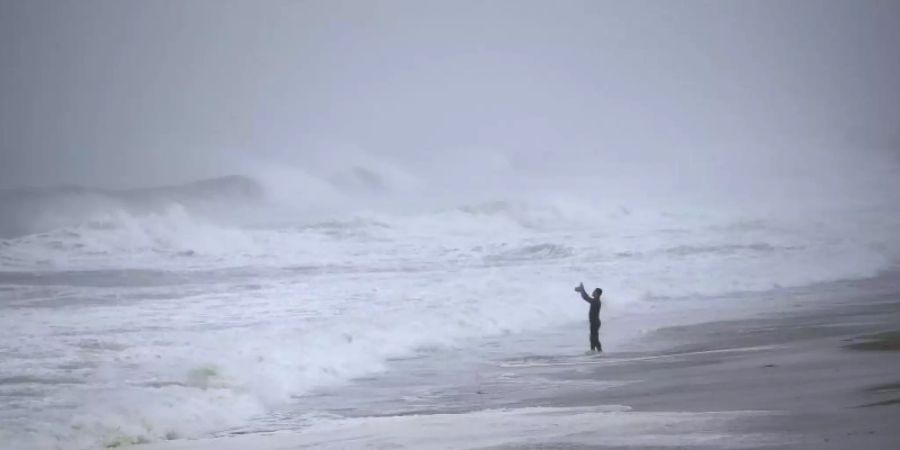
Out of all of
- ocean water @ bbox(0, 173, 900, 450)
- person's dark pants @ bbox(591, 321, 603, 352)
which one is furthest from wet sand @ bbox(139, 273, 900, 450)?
ocean water @ bbox(0, 173, 900, 450)

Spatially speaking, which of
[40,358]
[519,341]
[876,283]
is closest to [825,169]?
[876,283]

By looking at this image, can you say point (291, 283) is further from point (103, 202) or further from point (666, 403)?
point (103, 202)

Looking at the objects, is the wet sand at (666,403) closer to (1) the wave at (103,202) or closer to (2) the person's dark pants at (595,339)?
(2) the person's dark pants at (595,339)

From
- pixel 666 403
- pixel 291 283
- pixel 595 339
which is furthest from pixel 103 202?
pixel 666 403

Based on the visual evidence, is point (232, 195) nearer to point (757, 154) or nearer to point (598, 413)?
point (757, 154)

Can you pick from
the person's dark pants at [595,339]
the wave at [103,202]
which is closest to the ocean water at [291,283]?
the wave at [103,202]

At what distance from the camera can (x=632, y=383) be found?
10.3 m

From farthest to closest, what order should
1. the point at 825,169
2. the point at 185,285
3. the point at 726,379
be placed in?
the point at 825,169 < the point at 185,285 < the point at 726,379

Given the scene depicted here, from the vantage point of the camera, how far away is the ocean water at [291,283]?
1078 centimetres

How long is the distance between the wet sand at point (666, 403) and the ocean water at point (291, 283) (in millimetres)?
1217

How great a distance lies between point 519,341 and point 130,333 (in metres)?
5.14

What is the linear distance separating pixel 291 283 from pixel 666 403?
1767 cm

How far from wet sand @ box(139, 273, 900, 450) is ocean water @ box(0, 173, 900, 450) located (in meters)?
1.22

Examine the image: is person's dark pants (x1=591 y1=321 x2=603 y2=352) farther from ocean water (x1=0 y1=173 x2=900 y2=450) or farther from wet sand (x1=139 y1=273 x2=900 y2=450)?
ocean water (x1=0 y1=173 x2=900 y2=450)
